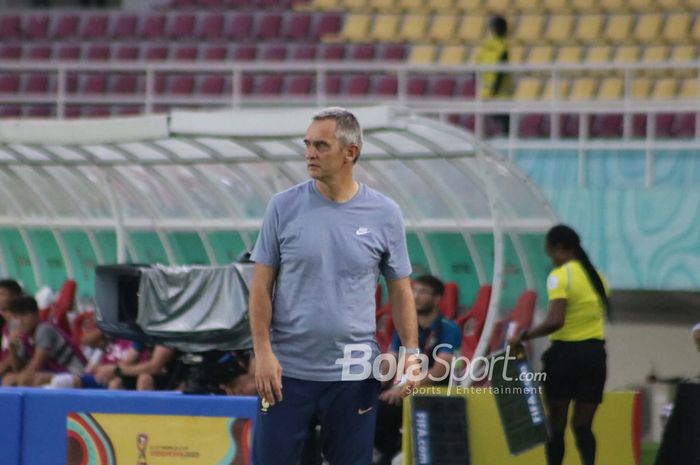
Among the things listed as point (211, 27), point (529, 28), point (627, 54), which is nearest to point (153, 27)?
point (211, 27)

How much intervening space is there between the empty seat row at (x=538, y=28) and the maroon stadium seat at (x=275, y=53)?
2.91 feet

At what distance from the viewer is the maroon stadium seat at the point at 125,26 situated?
2411 cm

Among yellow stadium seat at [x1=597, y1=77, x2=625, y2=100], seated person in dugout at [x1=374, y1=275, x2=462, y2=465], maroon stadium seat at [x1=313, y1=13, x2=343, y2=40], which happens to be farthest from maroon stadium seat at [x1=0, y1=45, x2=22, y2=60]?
seated person in dugout at [x1=374, y1=275, x2=462, y2=465]

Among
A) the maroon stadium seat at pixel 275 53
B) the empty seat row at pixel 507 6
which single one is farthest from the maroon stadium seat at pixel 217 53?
the empty seat row at pixel 507 6

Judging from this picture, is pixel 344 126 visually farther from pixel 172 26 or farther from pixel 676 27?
pixel 172 26

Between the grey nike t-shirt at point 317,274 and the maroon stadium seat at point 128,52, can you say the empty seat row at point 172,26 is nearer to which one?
the maroon stadium seat at point 128,52

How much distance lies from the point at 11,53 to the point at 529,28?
7.77 metres

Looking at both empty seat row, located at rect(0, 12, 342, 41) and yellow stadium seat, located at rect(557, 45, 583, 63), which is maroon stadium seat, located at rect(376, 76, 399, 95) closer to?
yellow stadium seat, located at rect(557, 45, 583, 63)

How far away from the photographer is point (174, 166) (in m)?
13.9

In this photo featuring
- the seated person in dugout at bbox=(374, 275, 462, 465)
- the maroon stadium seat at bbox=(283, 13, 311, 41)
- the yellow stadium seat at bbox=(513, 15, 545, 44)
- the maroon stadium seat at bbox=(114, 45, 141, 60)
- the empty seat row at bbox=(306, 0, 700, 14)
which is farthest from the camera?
the maroon stadium seat at bbox=(283, 13, 311, 41)

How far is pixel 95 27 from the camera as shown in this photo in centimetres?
2456

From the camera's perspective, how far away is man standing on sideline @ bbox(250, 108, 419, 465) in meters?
6.12

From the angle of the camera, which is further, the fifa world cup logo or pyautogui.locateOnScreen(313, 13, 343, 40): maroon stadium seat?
pyautogui.locateOnScreen(313, 13, 343, 40): maroon stadium seat

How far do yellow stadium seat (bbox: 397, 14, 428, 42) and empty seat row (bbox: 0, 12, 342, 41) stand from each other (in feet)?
3.54
